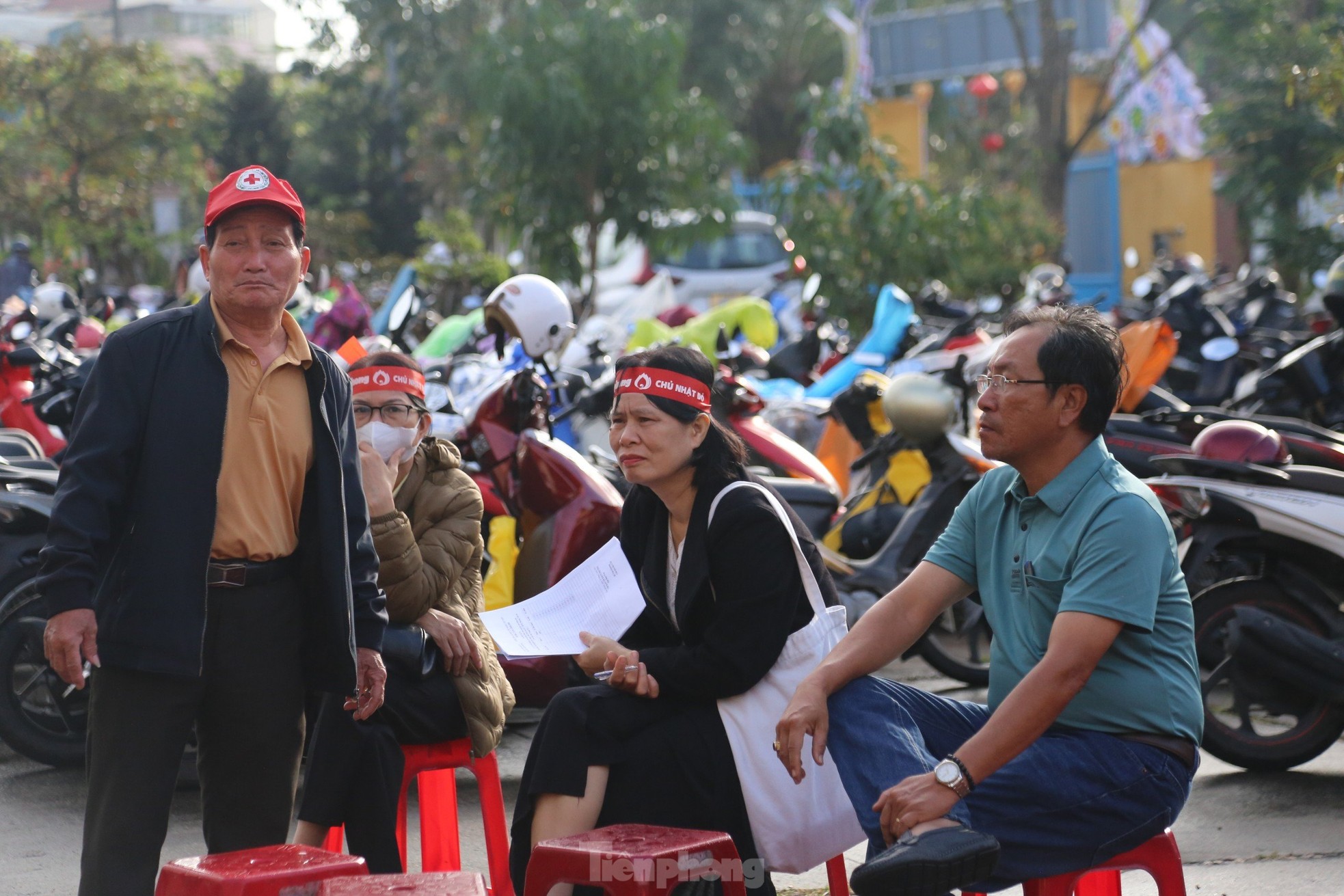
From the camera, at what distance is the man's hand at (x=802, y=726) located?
9.67 ft

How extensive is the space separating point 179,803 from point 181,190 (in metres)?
27.7

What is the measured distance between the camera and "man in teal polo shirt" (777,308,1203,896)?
2.69 meters

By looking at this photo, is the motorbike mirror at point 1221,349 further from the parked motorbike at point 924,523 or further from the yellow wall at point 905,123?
the yellow wall at point 905,123

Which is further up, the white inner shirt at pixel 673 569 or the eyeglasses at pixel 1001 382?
the eyeglasses at pixel 1001 382

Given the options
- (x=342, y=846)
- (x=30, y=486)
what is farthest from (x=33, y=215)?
(x=342, y=846)

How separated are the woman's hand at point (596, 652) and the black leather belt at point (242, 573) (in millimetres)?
685

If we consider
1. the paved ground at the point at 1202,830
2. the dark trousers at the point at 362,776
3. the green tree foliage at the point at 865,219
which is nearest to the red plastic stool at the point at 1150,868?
the paved ground at the point at 1202,830

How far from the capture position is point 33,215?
24000 millimetres

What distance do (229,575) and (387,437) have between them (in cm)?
99

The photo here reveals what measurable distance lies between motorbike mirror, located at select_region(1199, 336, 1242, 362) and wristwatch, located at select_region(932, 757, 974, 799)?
779 cm

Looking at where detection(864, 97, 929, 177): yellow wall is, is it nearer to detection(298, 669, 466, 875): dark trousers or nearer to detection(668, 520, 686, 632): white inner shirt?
detection(668, 520, 686, 632): white inner shirt

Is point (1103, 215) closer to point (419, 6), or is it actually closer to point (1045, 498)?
point (419, 6)

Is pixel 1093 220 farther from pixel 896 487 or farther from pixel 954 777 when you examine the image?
pixel 954 777

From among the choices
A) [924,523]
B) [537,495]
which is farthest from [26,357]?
[924,523]
